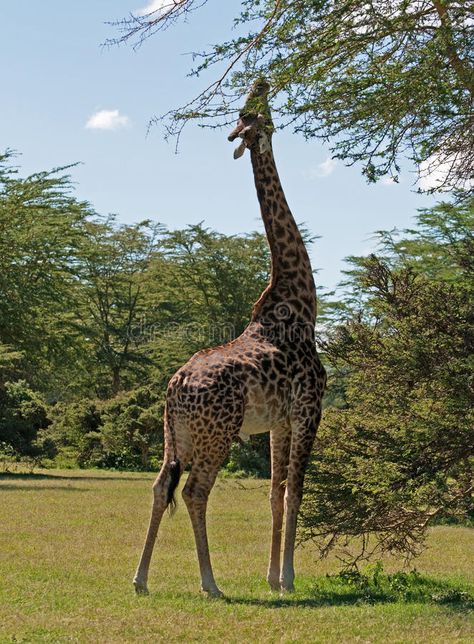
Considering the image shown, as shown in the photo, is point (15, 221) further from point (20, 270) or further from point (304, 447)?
point (304, 447)

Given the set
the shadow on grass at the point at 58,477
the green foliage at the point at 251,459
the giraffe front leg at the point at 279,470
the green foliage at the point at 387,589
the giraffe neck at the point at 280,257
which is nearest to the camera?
the green foliage at the point at 387,589

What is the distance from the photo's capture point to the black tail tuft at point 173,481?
8.48m

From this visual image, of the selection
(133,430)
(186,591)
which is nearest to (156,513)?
(186,591)

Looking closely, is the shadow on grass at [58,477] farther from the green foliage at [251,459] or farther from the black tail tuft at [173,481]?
the black tail tuft at [173,481]

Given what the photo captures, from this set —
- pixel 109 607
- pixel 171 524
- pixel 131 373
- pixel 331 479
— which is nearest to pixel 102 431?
pixel 131 373

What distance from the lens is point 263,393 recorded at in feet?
29.0

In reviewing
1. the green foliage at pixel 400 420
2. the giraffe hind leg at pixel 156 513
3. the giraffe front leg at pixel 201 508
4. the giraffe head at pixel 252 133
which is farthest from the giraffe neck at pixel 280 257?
the giraffe hind leg at pixel 156 513

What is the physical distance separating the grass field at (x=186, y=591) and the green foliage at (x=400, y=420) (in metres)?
0.79

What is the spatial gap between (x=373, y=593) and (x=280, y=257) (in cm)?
340

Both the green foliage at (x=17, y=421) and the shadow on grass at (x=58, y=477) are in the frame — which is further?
the green foliage at (x=17, y=421)

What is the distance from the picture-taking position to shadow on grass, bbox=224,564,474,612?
27.1 ft

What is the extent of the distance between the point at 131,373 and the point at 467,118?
3331 cm

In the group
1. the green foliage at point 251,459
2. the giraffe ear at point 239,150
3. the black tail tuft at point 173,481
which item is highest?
the giraffe ear at point 239,150

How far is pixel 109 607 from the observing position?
772 centimetres
